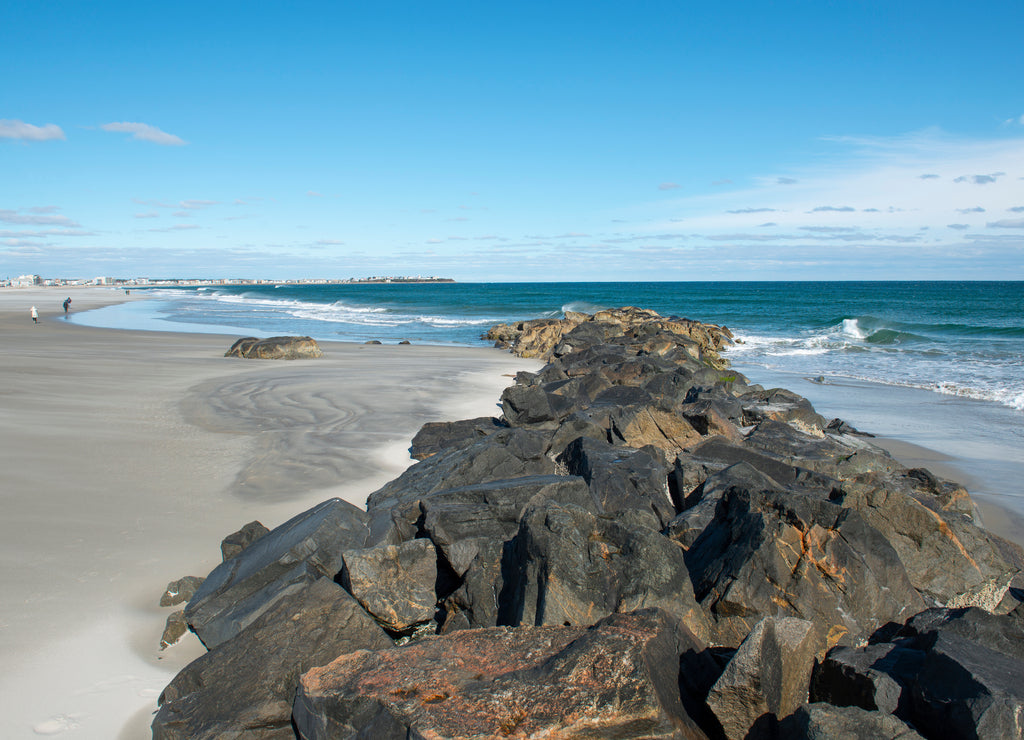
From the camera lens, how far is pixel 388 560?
446 cm

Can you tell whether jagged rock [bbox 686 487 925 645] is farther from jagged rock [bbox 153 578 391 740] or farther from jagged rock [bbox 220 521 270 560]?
jagged rock [bbox 220 521 270 560]

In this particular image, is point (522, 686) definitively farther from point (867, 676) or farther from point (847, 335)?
point (847, 335)

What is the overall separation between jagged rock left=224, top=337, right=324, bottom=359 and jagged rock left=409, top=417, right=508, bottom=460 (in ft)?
38.6

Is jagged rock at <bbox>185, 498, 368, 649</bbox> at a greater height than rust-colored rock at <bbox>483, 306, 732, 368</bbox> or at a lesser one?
lesser

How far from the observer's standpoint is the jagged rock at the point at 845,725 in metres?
2.80

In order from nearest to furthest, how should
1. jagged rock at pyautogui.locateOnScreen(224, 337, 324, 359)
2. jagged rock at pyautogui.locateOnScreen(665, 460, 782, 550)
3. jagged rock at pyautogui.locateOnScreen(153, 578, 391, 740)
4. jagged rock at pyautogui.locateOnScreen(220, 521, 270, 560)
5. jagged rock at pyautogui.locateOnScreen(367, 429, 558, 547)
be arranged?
1. jagged rock at pyautogui.locateOnScreen(153, 578, 391, 740)
2. jagged rock at pyautogui.locateOnScreen(665, 460, 782, 550)
3. jagged rock at pyautogui.locateOnScreen(220, 521, 270, 560)
4. jagged rock at pyautogui.locateOnScreen(367, 429, 558, 547)
5. jagged rock at pyautogui.locateOnScreen(224, 337, 324, 359)

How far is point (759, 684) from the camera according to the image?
310 cm

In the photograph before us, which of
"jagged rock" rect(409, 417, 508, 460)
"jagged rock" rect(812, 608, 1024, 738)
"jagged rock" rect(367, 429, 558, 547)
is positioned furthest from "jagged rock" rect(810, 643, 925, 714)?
"jagged rock" rect(409, 417, 508, 460)

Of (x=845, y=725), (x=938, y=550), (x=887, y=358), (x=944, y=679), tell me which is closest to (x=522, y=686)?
(x=845, y=725)

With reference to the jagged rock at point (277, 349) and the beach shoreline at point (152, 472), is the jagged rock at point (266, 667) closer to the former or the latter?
the beach shoreline at point (152, 472)

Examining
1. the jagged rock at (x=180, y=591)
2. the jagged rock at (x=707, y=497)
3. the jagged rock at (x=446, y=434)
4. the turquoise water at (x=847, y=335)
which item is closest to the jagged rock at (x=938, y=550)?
the jagged rock at (x=707, y=497)

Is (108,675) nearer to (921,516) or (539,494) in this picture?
(539,494)

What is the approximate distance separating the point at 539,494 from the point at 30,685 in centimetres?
352

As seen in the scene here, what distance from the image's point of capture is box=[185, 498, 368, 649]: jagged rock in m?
4.41
